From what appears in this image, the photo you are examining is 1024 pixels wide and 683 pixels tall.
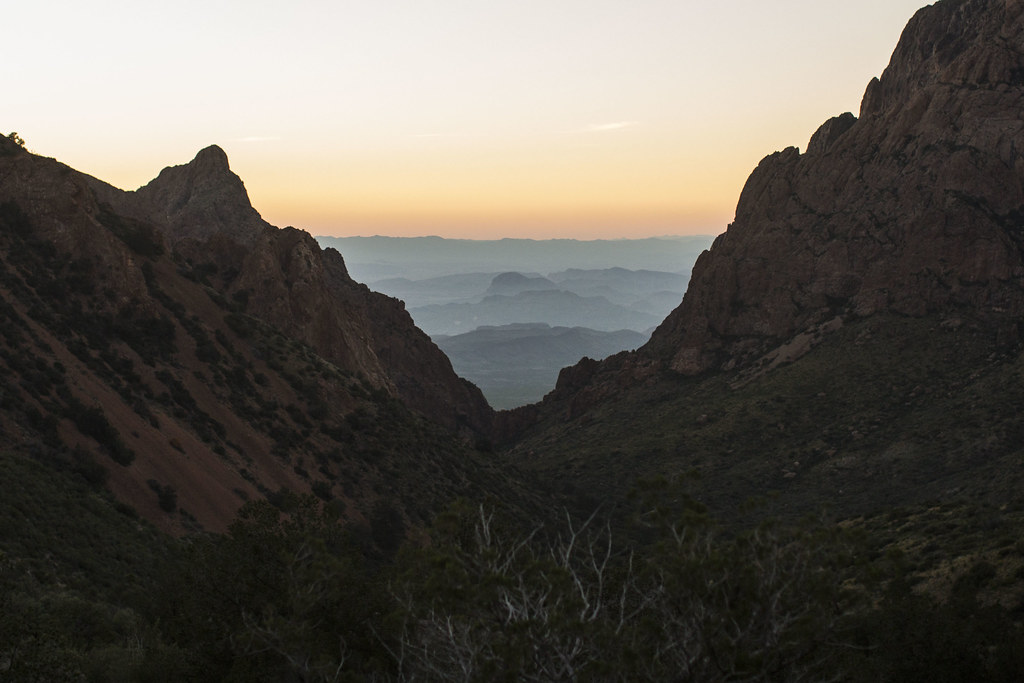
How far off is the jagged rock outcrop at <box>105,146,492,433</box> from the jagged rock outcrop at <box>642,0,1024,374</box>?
2907 centimetres

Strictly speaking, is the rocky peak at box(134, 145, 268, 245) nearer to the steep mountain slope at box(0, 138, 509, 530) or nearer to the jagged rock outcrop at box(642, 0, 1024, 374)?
the steep mountain slope at box(0, 138, 509, 530)

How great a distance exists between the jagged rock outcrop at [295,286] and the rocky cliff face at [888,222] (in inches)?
555

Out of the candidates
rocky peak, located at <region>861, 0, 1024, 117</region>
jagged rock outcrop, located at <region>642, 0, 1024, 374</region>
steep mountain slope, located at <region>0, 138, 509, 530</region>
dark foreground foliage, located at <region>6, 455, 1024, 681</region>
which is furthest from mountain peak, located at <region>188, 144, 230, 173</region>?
dark foreground foliage, located at <region>6, 455, 1024, 681</region>

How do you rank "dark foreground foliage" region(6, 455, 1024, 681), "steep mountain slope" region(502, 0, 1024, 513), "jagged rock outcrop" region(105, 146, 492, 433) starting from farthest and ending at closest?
1. "jagged rock outcrop" region(105, 146, 492, 433)
2. "steep mountain slope" region(502, 0, 1024, 513)
3. "dark foreground foliage" region(6, 455, 1024, 681)

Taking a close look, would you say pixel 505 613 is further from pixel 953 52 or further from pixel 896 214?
pixel 953 52

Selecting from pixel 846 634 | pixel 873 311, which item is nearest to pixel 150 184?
pixel 873 311

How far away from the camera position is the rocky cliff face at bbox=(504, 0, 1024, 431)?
80.4 meters

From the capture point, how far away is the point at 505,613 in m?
16.3

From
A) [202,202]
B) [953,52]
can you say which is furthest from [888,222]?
[202,202]

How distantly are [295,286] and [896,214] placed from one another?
202 ft

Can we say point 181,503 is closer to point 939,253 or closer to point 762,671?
point 762,671

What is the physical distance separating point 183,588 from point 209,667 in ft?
9.42

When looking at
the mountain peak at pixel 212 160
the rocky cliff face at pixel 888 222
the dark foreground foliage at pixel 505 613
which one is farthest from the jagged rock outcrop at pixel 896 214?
the dark foreground foliage at pixel 505 613

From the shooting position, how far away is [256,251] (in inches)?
3086
